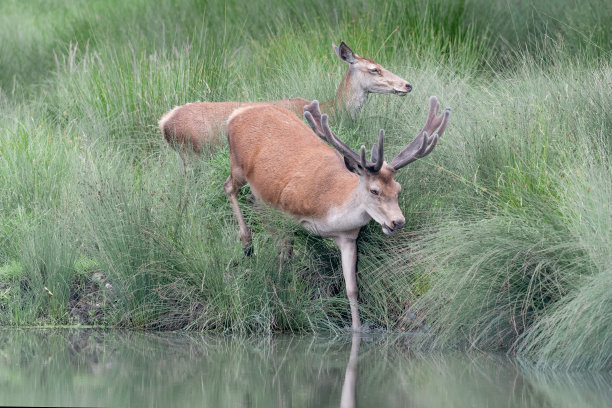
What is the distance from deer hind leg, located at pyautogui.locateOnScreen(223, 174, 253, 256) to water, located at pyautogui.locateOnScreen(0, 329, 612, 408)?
0.91 metres

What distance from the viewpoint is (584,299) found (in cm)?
589

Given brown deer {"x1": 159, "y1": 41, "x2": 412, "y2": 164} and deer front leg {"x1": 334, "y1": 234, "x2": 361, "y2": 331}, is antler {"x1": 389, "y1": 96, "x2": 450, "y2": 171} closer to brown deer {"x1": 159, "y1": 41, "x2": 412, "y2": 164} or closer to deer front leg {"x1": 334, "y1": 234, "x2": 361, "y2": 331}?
deer front leg {"x1": 334, "y1": 234, "x2": 361, "y2": 331}

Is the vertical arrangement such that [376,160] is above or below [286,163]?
above

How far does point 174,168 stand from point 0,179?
159 centimetres

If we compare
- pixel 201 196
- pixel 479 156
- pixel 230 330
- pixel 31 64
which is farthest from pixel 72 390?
pixel 31 64

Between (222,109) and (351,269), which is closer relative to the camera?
(351,269)

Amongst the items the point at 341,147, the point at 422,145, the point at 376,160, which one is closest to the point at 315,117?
the point at 341,147

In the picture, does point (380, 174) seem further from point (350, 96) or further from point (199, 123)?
point (350, 96)

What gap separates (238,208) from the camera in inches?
327

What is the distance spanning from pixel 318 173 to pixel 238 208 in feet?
3.08

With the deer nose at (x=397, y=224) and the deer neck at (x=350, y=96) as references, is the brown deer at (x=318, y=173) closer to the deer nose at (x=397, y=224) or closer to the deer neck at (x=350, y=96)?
the deer nose at (x=397, y=224)

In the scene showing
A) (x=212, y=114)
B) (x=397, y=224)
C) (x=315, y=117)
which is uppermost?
(x=315, y=117)

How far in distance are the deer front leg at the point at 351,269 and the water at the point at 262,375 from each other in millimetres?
200

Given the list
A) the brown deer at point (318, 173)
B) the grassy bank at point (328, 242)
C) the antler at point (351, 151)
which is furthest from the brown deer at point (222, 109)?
the antler at point (351, 151)
